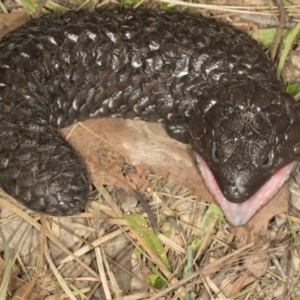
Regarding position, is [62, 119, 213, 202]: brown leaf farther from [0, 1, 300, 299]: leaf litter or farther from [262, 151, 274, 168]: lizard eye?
[262, 151, 274, 168]: lizard eye

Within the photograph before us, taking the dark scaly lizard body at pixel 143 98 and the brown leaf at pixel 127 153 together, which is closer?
the dark scaly lizard body at pixel 143 98

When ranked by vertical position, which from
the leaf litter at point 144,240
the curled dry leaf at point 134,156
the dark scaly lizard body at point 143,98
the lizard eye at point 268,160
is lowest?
the leaf litter at point 144,240

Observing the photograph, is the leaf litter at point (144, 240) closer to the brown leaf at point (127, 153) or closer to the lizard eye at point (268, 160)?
the brown leaf at point (127, 153)

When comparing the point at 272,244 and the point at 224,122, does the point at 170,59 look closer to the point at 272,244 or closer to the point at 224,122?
the point at 224,122

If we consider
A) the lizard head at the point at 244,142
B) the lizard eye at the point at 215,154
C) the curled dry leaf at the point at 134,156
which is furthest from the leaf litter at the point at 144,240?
the lizard eye at the point at 215,154

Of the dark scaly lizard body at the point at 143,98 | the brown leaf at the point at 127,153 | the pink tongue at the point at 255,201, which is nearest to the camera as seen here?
the dark scaly lizard body at the point at 143,98

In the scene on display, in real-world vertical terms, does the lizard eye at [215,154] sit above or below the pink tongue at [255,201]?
above

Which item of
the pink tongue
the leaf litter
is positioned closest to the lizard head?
the pink tongue

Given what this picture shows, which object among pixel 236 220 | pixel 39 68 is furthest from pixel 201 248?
pixel 39 68
